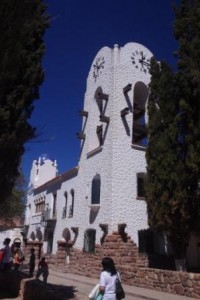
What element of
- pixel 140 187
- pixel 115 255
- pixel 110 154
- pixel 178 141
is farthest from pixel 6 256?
pixel 140 187

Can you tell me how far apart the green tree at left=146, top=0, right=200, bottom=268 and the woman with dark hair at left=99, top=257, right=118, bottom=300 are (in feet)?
31.7

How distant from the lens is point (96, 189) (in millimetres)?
22828

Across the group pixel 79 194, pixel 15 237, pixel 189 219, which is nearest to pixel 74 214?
pixel 79 194

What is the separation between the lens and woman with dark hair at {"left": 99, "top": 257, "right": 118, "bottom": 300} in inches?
249

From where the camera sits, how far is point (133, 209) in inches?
843

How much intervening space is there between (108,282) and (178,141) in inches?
447

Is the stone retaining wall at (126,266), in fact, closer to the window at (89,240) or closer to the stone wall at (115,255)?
the stone wall at (115,255)

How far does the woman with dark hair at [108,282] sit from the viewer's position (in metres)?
6.33

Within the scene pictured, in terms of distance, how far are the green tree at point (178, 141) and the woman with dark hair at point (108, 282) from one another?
9668 millimetres

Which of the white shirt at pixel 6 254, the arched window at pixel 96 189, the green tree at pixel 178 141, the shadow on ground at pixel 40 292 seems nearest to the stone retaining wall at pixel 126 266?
the shadow on ground at pixel 40 292

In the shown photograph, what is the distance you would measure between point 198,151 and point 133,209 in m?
7.29

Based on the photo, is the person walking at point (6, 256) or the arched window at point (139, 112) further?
the arched window at point (139, 112)

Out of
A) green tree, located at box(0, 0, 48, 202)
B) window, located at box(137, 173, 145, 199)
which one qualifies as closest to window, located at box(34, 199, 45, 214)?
window, located at box(137, 173, 145, 199)

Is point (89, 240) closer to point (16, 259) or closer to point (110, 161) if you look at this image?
point (110, 161)
